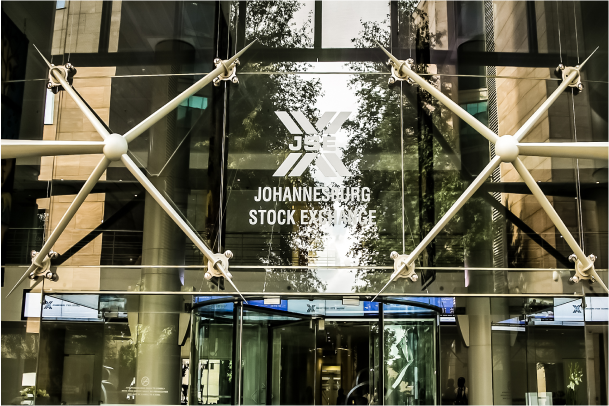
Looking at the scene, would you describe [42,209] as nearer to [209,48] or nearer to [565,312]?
[209,48]

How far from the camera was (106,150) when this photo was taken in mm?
10945

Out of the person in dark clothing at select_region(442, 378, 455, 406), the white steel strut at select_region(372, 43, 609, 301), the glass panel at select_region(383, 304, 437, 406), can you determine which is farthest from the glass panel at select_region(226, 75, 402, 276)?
the person in dark clothing at select_region(442, 378, 455, 406)

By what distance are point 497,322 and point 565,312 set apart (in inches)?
56.9

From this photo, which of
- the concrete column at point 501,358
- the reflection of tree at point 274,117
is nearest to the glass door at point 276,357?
the reflection of tree at point 274,117

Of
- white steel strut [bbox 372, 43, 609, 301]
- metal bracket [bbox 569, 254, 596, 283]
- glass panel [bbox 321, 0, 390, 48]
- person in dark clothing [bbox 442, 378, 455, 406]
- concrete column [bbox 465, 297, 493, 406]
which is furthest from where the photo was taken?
concrete column [bbox 465, 297, 493, 406]

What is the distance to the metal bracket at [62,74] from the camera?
492 inches

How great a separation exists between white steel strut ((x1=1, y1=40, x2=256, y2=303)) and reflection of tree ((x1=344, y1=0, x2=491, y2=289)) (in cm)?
242

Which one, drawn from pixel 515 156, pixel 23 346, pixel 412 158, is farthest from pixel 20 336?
pixel 515 156

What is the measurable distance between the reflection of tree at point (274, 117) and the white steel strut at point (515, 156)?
157 cm

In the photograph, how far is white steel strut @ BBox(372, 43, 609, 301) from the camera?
1086cm

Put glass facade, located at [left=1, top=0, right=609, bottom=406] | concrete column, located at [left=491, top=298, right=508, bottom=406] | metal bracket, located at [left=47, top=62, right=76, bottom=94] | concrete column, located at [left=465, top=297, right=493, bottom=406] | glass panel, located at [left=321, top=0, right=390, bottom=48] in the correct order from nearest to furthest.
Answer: glass facade, located at [left=1, top=0, right=609, bottom=406] < metal bracket, located at [left=47, top=62, right=76, bottom=94] < glass panel, located at [left=321, top=0, right=390, bottom=48] < concrete column, located at [left=491, top=298, right=508, bottom=406] < concrete column, located at [left=465, top=297, right=493, bottom=406]

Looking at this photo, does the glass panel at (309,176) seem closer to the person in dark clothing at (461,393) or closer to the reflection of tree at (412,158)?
the reflection of tree at (412,158)

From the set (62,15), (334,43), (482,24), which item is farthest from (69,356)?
(482,24)

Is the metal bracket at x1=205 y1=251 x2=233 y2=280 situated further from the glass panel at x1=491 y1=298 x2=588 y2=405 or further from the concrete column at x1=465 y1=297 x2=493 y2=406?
the glass panel at x1=491 y1=298 x2=588 y2=405
